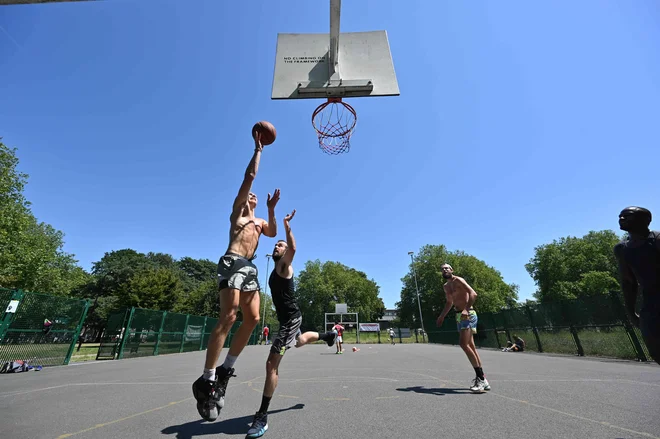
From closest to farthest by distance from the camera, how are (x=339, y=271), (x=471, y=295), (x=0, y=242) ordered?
(x=471, y=295)
(x=0, y=242)
(x=339, y=271)

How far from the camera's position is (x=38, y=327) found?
960cm

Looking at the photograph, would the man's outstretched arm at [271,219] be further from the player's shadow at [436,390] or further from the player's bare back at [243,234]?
the player's shadow at [436,390]

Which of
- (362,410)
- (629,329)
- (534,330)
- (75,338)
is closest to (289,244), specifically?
(362,410)

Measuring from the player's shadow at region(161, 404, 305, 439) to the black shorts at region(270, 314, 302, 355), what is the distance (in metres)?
0.73

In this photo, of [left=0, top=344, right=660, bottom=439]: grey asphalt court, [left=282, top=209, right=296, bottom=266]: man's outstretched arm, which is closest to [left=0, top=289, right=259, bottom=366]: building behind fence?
[left=0, top=344, right=660, bottom=439]: grey asphalt court

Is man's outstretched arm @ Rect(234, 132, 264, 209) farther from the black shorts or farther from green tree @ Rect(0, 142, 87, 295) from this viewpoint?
green tree @ Rect(0, 142, 87, 295)

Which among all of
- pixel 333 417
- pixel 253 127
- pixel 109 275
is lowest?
pixel 333 417

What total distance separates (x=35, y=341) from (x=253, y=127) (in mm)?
10820

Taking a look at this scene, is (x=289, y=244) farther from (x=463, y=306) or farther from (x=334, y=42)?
(x=334, y=42)

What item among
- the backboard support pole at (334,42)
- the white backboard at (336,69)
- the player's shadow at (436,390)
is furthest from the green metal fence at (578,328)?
the backboard support pole at (334,42)

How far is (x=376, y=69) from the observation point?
24.6 feet

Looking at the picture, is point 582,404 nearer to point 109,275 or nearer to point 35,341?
point 35,341

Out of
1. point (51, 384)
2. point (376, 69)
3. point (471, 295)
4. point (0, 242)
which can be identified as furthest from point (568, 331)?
point (0, 242)

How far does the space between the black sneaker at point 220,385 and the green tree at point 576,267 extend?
5612cm
